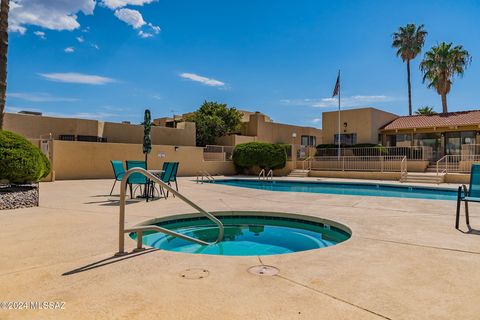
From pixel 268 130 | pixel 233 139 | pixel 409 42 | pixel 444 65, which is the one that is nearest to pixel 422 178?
pixel 233 139

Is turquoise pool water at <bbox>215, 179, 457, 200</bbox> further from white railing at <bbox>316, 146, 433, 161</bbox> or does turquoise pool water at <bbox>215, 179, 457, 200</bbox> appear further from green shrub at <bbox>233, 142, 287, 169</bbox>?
white railing at <bbox>316, 146, 433, 161</bbox>

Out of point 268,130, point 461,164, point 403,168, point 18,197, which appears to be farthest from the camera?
point 268,130

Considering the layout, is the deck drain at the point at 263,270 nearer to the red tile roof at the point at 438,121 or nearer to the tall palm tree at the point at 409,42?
the red tile roof at the point at 438,121

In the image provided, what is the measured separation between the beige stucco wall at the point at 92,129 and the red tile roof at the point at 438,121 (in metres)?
16.7

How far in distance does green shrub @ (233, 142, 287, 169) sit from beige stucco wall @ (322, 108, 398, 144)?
7.01 meters

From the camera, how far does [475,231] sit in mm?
5047

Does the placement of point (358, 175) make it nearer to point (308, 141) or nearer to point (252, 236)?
point (308, 141)

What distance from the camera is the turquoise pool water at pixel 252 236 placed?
204 inches

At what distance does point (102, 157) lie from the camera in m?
18.1

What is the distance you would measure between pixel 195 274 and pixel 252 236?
2999mm

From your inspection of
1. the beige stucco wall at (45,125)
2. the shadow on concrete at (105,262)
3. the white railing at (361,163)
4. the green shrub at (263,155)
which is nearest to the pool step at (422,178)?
the white railing at (361,163)

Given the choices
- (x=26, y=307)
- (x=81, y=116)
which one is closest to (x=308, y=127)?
(x=81, y=116)

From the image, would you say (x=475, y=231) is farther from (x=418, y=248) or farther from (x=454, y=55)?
(x=454, y=55)

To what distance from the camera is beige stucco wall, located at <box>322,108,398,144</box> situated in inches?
982
